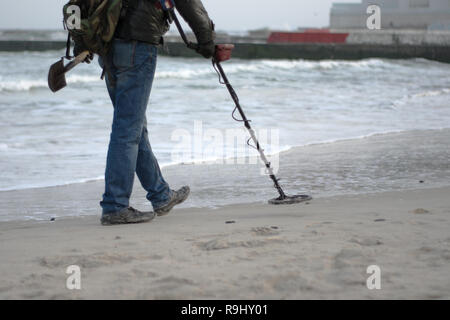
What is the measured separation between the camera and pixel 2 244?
11.4 ft

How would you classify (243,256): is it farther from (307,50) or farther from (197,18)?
(307,50)

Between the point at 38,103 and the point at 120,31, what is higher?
the point at 120,31

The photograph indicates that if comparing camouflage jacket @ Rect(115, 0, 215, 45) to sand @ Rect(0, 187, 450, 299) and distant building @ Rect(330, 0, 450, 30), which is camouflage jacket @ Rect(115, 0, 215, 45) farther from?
distant building @ Rect(330, 0, 450, 30)

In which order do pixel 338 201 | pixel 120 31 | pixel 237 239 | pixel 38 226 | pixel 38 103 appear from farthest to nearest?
pixel 38 103 < pixel 338 201 < pixel 38 226 < pixel 120 31 < pixel 237 239

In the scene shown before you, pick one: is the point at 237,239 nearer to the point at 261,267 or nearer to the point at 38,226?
the point at 261,267

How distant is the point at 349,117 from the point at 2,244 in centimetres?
759

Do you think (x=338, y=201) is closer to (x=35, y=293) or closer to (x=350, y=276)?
(x=350, y=276)

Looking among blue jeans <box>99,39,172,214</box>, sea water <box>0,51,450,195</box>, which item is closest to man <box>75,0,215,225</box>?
→ blue jeans <box>99,39,172,214</box>

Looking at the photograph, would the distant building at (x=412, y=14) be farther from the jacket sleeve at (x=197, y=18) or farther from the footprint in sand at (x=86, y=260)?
the footprint in sand at (x=86, y=260)

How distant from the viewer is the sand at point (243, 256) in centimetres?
258

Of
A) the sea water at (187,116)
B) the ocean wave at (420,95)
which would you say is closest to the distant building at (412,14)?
the sea water at (187,116)
